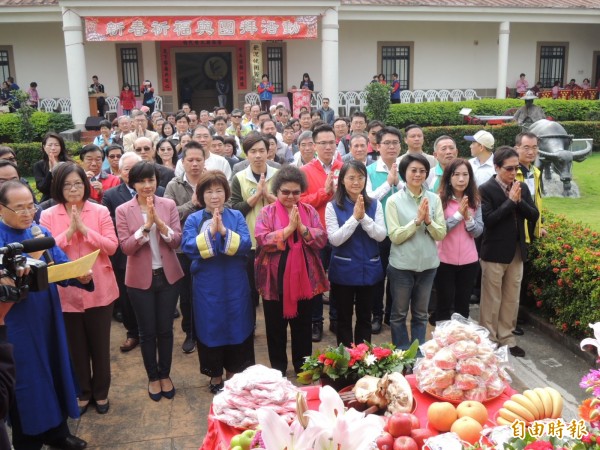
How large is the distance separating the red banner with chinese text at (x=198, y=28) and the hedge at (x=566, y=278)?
1252 centimetres

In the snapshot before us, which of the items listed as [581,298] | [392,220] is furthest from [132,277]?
[581,298]

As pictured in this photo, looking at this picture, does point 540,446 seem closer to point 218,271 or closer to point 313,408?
point 313,408

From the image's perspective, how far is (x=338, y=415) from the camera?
211 cm

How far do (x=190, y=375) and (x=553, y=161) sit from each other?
25.6ft

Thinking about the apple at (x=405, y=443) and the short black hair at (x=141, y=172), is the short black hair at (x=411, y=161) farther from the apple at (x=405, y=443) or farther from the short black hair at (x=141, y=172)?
the apple at (x=405, y=443)

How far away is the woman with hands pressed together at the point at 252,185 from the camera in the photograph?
5.03 meters

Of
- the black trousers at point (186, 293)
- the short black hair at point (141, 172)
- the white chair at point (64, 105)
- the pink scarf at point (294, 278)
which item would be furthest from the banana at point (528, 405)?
the white chair at point (64, 105)

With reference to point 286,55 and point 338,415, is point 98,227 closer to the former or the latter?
point 338,415

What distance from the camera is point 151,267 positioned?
4277 millimetres

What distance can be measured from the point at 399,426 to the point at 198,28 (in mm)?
15322

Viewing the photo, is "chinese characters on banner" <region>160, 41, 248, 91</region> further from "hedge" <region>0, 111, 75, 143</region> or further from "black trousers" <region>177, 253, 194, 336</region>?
"black trousers" <region>177, 253, 194, 336</region>

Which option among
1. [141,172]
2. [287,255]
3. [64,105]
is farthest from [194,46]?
[287,255]

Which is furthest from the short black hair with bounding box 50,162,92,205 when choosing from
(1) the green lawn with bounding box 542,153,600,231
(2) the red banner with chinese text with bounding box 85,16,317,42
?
(2) the red banner with chinese text with bounding box 85,16,317,42

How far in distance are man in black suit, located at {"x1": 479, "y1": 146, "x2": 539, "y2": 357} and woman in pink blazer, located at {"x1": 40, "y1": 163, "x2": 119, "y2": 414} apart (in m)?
3.11
